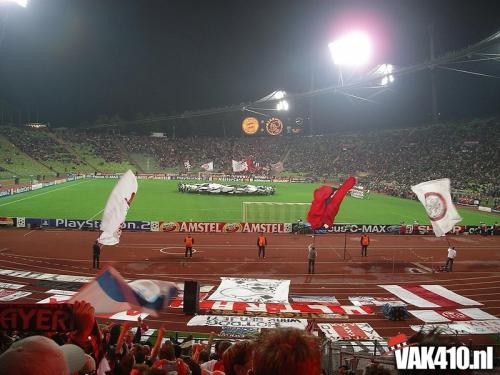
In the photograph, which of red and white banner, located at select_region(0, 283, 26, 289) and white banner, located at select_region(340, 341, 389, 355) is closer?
white banner, located at select_region(340, 341, 389, 355)

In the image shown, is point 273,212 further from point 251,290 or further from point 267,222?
point 251,290

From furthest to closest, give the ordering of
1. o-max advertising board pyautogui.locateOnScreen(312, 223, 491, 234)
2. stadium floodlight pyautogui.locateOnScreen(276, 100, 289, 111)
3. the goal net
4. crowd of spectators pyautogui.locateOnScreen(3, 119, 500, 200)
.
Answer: stadium floodlight pyautogui.locateOnScreen(276, 100, 289, 111) < crowd of spectators pyautogui.locateOnScreen(3, 119, 500, 200) < the goal net < o-max advertising board pyautogui.locateOnScreen(312, 223, 491, 234)

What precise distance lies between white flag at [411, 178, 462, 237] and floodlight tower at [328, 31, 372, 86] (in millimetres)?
46490

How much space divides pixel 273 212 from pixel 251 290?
21867mm

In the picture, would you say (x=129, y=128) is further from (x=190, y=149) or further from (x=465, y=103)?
(x=465, y=103)

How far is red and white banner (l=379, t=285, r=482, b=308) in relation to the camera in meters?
16.7

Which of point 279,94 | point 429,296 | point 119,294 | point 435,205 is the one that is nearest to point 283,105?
point 279,94

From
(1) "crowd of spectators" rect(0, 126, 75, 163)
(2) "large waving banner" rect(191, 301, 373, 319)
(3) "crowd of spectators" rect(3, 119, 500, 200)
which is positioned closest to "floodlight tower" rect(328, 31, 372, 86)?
(3) "crowd of spectators" rect(3, 119, 500, 200)

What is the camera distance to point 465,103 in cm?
7106

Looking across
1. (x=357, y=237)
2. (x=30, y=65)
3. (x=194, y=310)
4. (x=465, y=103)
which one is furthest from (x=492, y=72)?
(x=30, y=65)

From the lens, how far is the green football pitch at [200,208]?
1410 inches

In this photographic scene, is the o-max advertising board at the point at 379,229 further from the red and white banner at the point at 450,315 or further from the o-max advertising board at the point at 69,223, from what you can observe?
the red and white banner at the point at 450,315

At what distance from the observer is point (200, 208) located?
40312 mm

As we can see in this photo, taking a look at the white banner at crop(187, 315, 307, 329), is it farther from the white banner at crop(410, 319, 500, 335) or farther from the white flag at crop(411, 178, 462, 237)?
the white flag at crop(411, 178, 462, 237)
